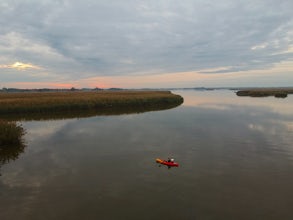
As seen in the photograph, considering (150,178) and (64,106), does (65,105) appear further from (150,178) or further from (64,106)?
(150,178)

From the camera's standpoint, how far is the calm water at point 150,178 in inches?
379

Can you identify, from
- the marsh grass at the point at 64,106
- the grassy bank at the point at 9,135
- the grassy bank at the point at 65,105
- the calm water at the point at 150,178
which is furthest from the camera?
the grassy bank at the point at 65,105

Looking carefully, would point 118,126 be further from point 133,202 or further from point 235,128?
point 133,202

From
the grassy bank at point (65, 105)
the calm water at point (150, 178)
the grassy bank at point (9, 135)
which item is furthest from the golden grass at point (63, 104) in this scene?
the grassy bank at point (9, 135)

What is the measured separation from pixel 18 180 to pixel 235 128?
2255 centimetres

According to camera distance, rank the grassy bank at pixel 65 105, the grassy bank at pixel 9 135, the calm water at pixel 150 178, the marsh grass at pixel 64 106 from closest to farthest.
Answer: the calm water at pixel 150 178, the grassy bank at pixel 9 135, the marsh grass at pixel 64 106, the grassy bank at pixel 65 105

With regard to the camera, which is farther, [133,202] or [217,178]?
[217,178]

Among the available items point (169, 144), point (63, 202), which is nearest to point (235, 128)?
point (169, 144)

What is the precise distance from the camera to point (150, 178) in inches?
502

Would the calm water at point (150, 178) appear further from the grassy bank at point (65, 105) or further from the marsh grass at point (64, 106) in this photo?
the grassy bank at point (65, 105)

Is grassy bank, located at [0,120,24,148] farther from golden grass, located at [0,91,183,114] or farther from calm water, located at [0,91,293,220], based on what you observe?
golden grass, located at [0,91,183,114]

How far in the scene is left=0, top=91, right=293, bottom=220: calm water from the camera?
9.62 meters

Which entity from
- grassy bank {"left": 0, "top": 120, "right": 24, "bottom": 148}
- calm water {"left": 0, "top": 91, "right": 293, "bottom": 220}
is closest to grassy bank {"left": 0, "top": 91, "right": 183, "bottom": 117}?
calm water {"left": 0, "top": 91, "right": 293, "bottom": 220}

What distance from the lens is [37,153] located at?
17969 millimetres
